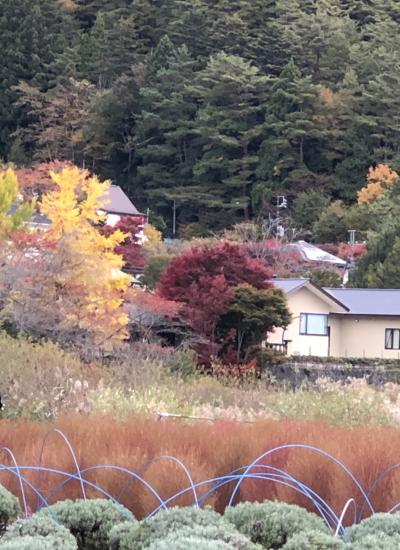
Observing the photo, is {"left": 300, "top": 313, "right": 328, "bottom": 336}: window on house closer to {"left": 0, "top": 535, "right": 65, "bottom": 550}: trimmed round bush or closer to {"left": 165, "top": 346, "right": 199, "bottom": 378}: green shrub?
{"left": 165, "top": 346, "right": 199, "bottom": 378}: green shrub

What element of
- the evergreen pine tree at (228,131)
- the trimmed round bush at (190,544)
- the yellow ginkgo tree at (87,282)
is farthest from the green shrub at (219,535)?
the evergreen pine tree at (228,131)

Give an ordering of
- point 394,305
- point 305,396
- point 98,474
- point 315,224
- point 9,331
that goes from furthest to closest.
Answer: point 315,224
point 394,305
point 9,331
point 305,396
point 98,474

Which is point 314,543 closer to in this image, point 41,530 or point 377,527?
point 377,527

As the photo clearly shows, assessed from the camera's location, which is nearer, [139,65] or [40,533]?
[40,533]

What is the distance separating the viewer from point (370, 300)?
3309 cm

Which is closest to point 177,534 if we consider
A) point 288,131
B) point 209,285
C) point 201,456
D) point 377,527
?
point 377,527

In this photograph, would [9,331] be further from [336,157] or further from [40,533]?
[336,157]

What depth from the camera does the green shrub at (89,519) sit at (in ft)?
22.0

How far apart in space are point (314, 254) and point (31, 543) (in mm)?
42183

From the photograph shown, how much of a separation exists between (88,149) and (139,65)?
669 centimetres

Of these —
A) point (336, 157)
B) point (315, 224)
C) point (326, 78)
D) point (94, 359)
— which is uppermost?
point (326, 78)

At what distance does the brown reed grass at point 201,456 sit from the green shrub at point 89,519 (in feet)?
2.75

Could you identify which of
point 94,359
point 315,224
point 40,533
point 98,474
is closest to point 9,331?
point 94,359

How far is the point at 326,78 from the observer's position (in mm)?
A: 60250
